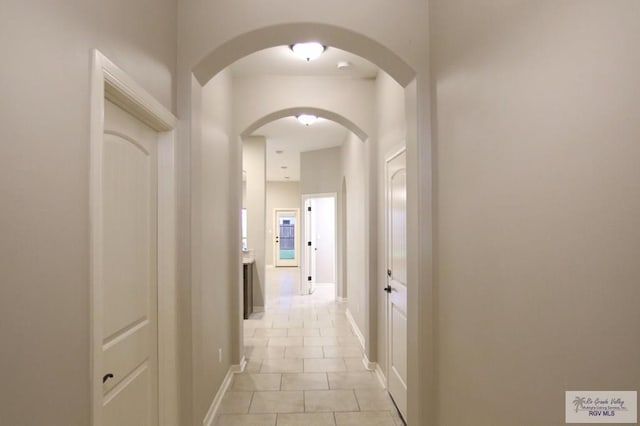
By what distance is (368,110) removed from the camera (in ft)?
12.8

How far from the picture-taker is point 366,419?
2881 millimetres

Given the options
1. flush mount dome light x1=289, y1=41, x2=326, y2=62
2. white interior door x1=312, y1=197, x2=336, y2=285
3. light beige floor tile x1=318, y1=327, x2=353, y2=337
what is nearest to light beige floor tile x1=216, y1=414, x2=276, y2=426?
light beige floor tile x1=318, y1=327, x2=353, y2=337

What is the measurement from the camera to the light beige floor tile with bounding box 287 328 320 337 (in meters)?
5.13

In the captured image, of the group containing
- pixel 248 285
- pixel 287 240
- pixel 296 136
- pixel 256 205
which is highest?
pixel 296 136

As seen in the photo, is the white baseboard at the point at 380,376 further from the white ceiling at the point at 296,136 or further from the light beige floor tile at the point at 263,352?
the white ceiling at the point at 296,136

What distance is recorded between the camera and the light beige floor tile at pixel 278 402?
9.91ft

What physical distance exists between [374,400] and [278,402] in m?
0.86

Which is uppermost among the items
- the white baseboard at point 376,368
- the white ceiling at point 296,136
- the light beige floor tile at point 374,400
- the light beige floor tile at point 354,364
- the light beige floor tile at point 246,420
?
the white ceiling at point 296,136

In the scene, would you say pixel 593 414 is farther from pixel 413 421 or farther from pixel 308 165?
pixel 308 165

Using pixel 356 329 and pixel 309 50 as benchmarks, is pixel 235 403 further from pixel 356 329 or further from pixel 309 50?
pixel 309 50

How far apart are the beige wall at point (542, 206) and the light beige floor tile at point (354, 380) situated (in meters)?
1.86

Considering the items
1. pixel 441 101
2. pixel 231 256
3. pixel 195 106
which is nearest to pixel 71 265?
pixel 195 106

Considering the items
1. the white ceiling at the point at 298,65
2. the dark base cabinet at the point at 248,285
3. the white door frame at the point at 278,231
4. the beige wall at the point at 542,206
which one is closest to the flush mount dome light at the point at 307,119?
the white ceiling at the point at 298,65

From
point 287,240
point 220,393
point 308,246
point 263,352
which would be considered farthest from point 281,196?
point 220,393
